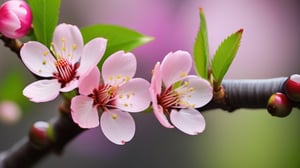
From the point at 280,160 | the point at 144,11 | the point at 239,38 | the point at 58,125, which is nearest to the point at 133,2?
the point at 144,11

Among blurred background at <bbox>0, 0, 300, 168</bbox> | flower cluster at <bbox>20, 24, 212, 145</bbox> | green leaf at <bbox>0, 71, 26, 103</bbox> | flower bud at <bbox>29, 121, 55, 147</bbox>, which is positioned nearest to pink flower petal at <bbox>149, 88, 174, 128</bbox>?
flower cluster at <bbox>20, 24, 212, 145</bbox>

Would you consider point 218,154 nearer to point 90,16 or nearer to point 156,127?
point 156,127

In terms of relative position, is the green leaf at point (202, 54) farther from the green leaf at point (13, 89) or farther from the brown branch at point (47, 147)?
the green leaf at point (13, 89)

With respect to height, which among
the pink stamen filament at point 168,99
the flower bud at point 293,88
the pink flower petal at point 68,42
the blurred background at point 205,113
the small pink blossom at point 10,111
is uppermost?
the pink flower petal at point 68,42

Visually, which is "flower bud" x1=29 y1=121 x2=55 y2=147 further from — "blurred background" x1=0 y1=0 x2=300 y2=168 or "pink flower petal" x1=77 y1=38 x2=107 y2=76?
"blurred background" x1=0 y1=0 x2=300 y2=168

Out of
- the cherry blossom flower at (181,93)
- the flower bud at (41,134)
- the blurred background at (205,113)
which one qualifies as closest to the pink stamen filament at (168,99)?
the cherry blossom flower at (181,93)

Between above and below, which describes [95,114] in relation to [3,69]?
above
